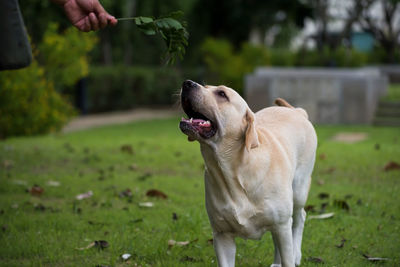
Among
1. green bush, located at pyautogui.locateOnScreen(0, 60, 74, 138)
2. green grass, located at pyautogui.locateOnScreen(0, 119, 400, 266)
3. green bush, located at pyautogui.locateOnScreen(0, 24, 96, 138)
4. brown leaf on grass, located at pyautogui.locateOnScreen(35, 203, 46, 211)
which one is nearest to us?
green grass, located at pyautogui.locateOnScreen(0, 119, 400, 266)

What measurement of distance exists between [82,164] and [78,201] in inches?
97.2

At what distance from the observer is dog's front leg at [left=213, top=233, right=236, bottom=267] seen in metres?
4.05

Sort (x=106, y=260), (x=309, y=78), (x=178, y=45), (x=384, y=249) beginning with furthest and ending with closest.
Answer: (x=309, y=78), (x=384, y=249), (x=106, y=260), (x=178, y=45)

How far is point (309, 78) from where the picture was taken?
16.0 meters

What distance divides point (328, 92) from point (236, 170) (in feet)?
41.4

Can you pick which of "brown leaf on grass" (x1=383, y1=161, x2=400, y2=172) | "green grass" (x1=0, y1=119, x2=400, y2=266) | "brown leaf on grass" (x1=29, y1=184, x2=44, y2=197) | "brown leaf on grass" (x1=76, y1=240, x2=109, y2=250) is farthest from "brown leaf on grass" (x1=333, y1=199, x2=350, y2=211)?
"brown leaf on grass" (x1=29, y1=184, x2=44, y2=197)

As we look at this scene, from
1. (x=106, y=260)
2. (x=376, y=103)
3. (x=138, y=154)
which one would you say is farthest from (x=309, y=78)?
(x=106, y=260)

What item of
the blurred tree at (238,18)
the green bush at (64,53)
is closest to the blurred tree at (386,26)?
the blurred tree at (238,18)

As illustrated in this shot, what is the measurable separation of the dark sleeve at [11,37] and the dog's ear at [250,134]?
1544mm

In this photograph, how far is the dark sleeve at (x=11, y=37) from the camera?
10.00ft

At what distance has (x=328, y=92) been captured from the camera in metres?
15.9

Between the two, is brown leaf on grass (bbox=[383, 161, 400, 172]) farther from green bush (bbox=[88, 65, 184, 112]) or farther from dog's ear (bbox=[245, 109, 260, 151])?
green bush (bbox=[88, 65, 184, 112])

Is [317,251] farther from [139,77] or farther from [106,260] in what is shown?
[139,77]

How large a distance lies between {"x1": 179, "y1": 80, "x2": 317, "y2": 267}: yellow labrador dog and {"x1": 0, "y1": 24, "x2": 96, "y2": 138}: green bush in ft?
28.4
